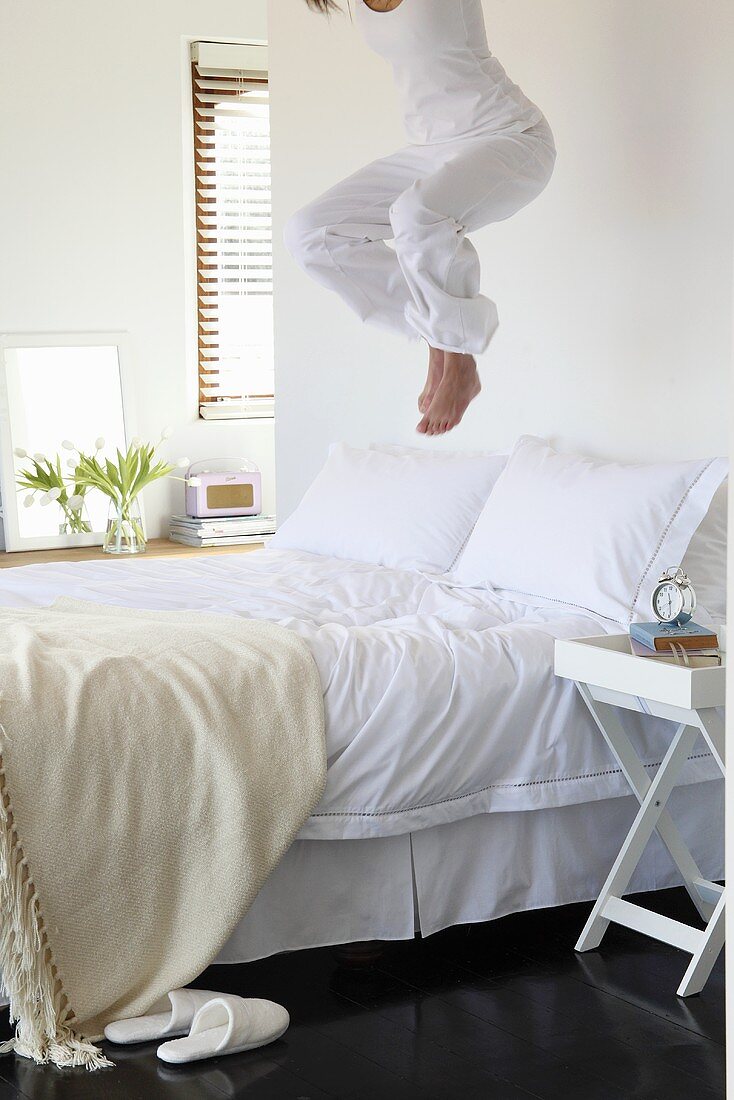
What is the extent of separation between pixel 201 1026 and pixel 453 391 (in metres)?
2.05

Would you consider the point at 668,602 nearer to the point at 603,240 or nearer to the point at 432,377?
the point at 603,240

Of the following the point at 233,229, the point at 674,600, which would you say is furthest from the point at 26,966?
the point at 233,229

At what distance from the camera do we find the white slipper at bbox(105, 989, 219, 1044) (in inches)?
79.6

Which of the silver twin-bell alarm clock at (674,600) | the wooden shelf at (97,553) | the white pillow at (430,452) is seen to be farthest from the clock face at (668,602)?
the wooden shelf at (97,553)

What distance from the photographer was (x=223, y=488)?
5859 mm

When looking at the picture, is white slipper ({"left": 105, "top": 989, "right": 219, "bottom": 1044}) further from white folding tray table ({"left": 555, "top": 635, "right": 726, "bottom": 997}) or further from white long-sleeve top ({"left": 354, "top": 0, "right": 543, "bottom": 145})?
white long-sleeve top ({"left": 354, "top": 0, "right": 543, "bottom": 145})

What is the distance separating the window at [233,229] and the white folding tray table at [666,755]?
3852 mm

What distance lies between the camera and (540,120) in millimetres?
3234

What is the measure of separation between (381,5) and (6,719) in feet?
6.74

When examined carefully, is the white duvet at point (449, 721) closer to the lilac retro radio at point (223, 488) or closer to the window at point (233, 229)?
the lilac retro radio at point (223, 488)

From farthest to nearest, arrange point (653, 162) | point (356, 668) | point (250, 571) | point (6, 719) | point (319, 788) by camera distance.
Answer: point (250, 571) → point (653, 162) → point (356, 668) → point (319, 788) → point (6, 719)

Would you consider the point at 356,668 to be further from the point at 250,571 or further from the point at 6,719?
the point at 250,571

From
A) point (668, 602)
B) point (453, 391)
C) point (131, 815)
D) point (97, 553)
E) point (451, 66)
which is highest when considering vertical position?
point (451, 66)

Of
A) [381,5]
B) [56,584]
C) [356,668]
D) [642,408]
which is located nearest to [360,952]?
[356,668]
